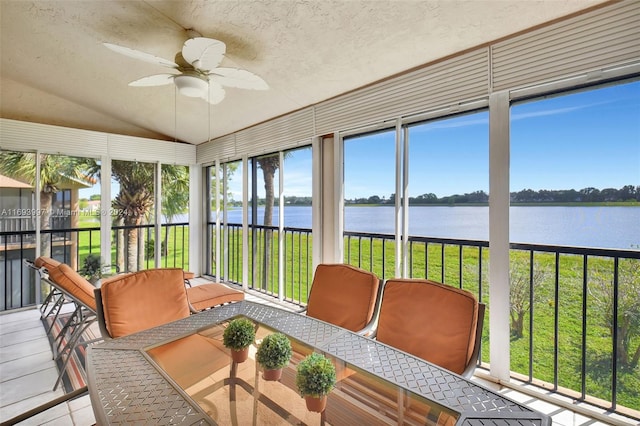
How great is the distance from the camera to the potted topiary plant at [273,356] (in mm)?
1158

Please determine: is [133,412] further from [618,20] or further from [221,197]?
[221,197]

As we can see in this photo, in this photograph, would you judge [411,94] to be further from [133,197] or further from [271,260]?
[133,197]

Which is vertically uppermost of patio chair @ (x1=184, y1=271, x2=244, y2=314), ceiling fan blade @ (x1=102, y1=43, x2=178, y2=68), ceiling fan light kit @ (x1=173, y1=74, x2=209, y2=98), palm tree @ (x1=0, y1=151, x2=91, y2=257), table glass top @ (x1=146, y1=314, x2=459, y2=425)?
ceiling fan blade @ (x1=102, y1=43, x2=178, y2=68)

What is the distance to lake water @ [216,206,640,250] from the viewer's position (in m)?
1.90

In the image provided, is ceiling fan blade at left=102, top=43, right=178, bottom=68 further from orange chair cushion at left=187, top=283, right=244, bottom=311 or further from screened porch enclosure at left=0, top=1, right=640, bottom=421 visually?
orange chair cushion at left=187, top=283, right=244, bottom=311

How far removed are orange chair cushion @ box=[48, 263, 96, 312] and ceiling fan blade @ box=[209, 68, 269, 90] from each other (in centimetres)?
187

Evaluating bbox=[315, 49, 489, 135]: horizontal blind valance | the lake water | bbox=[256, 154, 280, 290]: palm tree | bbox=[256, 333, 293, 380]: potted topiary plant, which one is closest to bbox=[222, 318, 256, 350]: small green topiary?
bbox=[256, 333, 293, 380]: potted topiary plant

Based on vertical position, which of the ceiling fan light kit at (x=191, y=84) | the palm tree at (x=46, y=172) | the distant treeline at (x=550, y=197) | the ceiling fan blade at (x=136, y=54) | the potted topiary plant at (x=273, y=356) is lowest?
the potted topiary plant at (x=273, y=356)

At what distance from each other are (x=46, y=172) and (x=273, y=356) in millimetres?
4873

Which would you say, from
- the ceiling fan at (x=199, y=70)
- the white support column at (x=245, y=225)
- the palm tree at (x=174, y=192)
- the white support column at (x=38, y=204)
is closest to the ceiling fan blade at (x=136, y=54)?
the ceiling fan at (x=199, y=70)

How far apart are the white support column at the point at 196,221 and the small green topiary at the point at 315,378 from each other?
5.10m

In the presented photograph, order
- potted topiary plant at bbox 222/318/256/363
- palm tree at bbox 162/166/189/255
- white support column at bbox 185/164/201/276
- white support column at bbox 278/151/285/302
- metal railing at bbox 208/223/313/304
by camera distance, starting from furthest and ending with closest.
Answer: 1. white support column at bbox 185/164/201/276
2. palm tree at bbox 162/166/189/255
3. metal railing at bbox 208/223/313/304
4. white support column at bbox 278/151/285/302
5. potted topiary plant at bbox 222/318/256/363

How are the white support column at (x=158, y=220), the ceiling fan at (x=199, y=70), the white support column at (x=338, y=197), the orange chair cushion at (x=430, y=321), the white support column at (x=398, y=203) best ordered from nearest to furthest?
the orange chair cushion at (x=430, y=321), the ceiling fan at (x=199, y=70), the white support column at (x=398, y=203), the white support column at (x=338, y=197), the white support column at (x=158, y=220)

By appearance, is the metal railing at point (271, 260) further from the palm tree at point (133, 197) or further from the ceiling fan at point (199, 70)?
the ceiling fan at point (199, 70)
